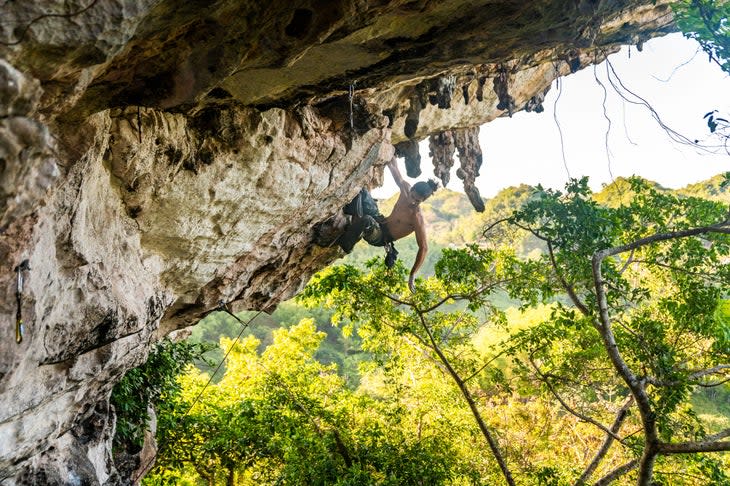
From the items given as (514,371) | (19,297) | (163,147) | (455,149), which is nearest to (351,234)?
(455,149)

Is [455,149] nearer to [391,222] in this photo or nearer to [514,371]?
[391,222]

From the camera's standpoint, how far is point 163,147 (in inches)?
147

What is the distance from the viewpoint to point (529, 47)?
14.4 ft

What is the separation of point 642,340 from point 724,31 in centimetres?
305

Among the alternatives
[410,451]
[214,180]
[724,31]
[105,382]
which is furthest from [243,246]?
[724,31]

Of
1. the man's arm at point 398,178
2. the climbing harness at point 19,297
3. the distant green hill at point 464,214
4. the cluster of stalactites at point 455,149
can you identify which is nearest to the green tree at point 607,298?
the man's arm at point 398,178

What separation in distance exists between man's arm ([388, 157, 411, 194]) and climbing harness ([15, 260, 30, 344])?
17.2 ft

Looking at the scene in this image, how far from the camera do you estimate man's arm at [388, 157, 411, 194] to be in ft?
23.0

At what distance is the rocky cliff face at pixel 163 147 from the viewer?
1.83 m

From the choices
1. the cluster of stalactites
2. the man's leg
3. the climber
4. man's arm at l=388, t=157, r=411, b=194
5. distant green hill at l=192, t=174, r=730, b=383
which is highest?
distant green hill at l=192, t=174, r=730, b=383

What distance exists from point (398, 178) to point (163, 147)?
4.10 meters

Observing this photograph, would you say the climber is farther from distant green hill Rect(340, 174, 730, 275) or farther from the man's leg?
distant green hill Rect(340, 174, 730, 275)

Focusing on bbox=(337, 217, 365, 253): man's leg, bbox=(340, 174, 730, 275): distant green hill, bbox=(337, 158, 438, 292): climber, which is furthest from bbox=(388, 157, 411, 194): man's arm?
bbox=(340, 174, 730, 275): distant green hill

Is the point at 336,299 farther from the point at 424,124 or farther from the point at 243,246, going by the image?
the point at 424,124
